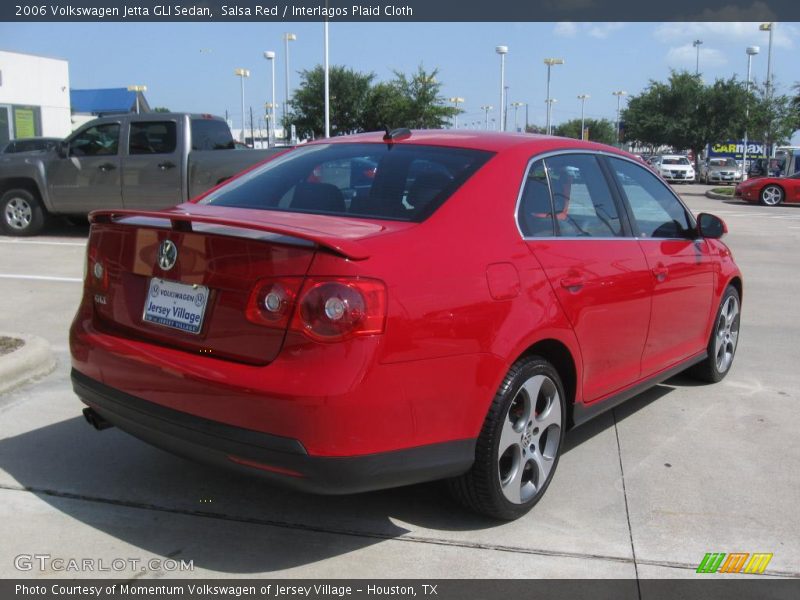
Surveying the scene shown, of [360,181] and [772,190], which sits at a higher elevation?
[360,181]

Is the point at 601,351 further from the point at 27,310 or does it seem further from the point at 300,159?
the point at 27,310

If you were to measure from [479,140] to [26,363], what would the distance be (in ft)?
11.0

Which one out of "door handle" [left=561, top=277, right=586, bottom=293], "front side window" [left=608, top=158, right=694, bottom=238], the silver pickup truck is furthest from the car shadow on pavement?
the silver pickup truck

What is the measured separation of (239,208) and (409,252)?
1.14 metres

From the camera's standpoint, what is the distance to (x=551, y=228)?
3881 millimetres

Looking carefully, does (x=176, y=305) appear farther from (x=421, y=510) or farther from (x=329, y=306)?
(x=421, y=510)

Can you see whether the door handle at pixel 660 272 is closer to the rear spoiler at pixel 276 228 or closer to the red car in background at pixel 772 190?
the rear spoiler at pixel 276 228

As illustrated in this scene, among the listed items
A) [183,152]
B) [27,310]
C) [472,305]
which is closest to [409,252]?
[472,305]

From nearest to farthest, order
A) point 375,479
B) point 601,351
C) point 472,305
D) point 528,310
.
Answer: point 375,479 < point 472,305 < point 528,310 < point 601,351

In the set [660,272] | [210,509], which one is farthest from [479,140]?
[210,509]

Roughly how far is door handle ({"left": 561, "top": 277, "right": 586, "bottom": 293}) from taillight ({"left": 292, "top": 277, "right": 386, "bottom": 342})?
116 centimetres

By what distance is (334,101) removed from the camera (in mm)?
46625
